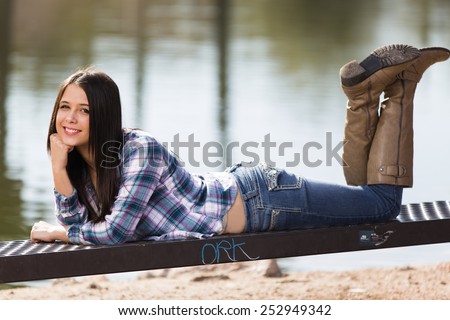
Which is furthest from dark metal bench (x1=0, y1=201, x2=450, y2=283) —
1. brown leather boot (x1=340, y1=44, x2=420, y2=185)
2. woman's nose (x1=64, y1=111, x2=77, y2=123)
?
woman's nose (x1=64, y1=111, x2=77, y2=123)

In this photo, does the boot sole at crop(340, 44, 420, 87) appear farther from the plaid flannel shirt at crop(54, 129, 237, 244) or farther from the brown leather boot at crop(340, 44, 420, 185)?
the plaid flannel shirt at crop(54, 129, 237, 244)

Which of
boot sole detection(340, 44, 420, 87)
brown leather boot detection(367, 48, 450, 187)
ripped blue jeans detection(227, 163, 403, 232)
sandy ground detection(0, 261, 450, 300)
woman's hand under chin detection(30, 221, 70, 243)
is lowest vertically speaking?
sandy ground detection(0, 261, 450, 300)

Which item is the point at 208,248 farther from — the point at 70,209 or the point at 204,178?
the point at 70,209

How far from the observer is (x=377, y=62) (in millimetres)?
4484

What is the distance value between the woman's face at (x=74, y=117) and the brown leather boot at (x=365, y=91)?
1.21m

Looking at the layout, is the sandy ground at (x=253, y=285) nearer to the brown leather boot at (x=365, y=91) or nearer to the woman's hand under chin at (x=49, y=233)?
the brown leather boot at (x=365, y=91)

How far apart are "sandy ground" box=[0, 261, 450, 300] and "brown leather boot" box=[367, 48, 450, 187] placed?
80cm

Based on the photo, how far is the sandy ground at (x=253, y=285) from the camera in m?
5.05

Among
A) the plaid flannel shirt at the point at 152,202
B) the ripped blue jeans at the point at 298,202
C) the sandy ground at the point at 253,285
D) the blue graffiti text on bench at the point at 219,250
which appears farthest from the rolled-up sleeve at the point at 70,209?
the sandy ground at the point at 253,285

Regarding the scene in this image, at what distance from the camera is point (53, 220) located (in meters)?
6.31

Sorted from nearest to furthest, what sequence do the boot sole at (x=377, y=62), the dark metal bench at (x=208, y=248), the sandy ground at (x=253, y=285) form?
the dark metal bench at (x=208, y=248) < the boot sole at (x=377, y=62) < the sandy ground at (x=253, y=285)

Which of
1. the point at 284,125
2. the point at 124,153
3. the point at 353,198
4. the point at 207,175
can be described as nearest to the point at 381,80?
the point at 353,198

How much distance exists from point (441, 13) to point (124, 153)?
15.8 m

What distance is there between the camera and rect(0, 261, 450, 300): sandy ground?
16.6 ft
